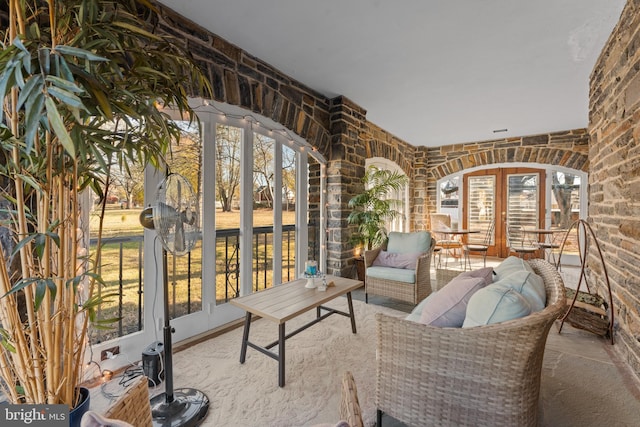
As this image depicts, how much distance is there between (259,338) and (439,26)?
2966 mm

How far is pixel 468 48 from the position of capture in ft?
8.55

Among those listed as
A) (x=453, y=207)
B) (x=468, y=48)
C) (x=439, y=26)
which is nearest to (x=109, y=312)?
(x=439, y=26)

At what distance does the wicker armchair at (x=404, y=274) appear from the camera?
3.06 m

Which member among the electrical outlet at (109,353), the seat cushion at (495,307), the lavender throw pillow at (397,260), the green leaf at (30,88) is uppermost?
the green leaf at (30,88)

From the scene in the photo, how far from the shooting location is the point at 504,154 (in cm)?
575

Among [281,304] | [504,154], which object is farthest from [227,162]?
[504,154]

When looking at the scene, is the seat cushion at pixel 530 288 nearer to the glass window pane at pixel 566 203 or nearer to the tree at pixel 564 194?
the glass window pane at pixel 566 203

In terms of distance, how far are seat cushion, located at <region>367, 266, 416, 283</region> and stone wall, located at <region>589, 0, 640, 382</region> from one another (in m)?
1.59

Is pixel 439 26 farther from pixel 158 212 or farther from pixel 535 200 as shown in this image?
pixel 535 200

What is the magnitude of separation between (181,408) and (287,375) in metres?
0.65

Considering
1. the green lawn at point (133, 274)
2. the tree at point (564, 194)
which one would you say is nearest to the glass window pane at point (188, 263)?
the green lawn at point (133, 274)

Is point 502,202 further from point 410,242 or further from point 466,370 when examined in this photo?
point 466,370

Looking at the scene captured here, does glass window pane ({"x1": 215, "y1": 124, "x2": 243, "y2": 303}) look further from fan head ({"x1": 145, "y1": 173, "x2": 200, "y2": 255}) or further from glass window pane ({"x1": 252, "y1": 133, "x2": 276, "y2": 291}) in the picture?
fan head ({"x1": 145, "y1": 173, "x2": 200, "y2": 255})

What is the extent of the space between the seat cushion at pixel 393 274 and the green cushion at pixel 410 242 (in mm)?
296
